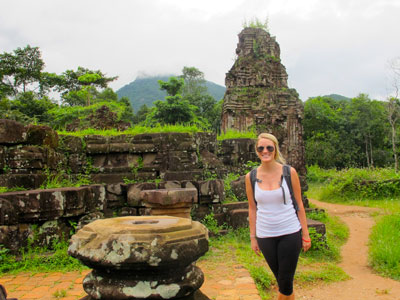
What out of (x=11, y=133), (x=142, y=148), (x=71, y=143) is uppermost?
(x=11, y=133)

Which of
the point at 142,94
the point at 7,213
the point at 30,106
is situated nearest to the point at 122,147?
the point at 7,213

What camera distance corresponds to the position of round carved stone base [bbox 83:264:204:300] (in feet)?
5.01

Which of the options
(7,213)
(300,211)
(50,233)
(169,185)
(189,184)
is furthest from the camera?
(189,184)

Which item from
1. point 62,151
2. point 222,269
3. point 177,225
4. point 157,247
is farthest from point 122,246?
point 62,151

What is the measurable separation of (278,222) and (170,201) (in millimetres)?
2060

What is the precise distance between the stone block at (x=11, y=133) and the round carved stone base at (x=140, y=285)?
3721 millimetres

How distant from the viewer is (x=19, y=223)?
12.8 feet

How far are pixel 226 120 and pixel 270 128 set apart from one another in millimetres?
2552

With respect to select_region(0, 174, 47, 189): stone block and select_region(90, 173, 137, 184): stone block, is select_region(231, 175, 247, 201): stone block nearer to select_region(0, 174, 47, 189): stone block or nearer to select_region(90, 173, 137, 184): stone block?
select_region(90, 173, 137, 184): stone block

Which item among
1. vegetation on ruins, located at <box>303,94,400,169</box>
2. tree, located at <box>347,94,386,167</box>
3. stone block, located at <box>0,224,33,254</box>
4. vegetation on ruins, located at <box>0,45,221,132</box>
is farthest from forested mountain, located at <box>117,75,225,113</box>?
stone block, located at <box>0,224,33,254</box>

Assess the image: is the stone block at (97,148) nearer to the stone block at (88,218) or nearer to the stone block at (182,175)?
the stone block at (182,175)

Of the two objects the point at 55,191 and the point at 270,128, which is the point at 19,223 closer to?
the point at 55,191

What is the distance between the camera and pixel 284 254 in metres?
2.42

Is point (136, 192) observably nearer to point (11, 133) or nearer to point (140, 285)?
point (11, 133)
